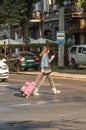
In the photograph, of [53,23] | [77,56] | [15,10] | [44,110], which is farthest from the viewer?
[53,23]

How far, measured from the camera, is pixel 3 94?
20.0 metres

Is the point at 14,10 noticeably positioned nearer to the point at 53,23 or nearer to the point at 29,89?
the point at 53,23

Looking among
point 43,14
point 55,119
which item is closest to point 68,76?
point 55,119

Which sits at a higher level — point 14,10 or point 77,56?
point 14,10

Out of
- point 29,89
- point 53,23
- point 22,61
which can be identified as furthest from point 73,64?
point 29,89

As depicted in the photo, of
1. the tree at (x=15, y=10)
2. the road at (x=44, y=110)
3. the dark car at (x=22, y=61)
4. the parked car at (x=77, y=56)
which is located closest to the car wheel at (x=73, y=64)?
the parked car at (x=77, y=56)

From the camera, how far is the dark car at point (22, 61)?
3797 cm

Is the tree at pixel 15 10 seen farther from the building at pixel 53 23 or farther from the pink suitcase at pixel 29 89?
the pink suitcase at pixel 29 89

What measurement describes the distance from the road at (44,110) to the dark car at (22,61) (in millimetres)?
16349

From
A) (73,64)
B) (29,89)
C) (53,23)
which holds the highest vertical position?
(29,89)

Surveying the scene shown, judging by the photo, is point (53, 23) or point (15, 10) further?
point (53, 23)

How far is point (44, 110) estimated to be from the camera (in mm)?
14914

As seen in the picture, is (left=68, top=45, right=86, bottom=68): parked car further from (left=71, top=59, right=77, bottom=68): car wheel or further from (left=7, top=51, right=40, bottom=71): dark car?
(left=7, top=51, right=40, bottom=71): dark car

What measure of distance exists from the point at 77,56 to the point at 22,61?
431cm
